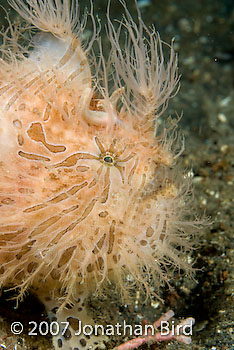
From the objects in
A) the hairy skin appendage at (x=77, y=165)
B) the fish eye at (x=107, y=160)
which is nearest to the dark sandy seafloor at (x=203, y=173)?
the hairy skin appendage at (x=77, y=165)

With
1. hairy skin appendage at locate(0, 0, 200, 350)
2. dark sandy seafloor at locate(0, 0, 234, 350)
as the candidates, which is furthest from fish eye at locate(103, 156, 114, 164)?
dark sandy seafloor at locate(0, 0, 234, 350)

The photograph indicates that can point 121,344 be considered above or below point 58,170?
below

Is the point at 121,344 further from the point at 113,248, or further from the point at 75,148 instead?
the point at 75,148

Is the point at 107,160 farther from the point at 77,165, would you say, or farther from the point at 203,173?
the point at 203,173

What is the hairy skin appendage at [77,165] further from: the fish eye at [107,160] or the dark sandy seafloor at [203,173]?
the dark sandy seafloor at [203,173]

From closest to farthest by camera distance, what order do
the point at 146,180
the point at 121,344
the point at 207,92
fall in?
the point at 146,180 → the point at 121,344 → the point at 207,92

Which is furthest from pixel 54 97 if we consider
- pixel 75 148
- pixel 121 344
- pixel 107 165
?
pixel 121 344
